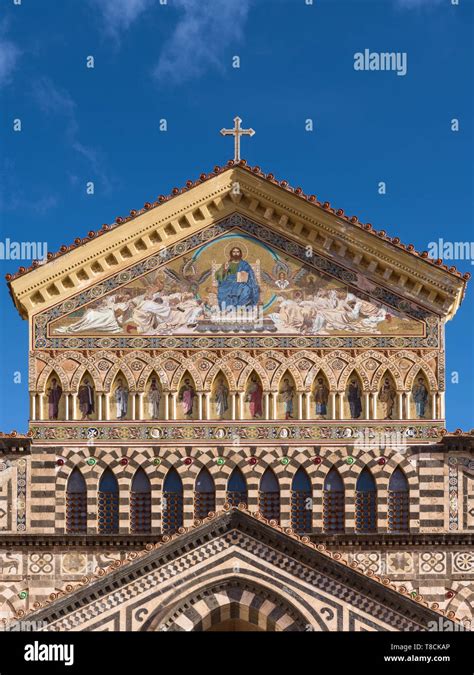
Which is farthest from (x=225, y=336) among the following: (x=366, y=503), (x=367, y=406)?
(x=366, y=503)

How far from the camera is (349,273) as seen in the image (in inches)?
2201

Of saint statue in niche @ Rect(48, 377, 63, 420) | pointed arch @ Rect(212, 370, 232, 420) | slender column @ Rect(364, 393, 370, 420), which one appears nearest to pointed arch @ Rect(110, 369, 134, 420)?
saint statue in niche @ Rect(48, 377, 63, 420)

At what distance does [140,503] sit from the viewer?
179 ft

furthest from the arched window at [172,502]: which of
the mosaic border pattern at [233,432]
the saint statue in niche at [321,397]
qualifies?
the saint statue in niche at [321,397]

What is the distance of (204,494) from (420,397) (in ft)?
19.7

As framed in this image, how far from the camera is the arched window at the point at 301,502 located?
5434 cm

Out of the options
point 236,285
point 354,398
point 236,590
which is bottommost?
point 236,590

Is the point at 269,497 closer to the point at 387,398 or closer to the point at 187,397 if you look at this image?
the point at 187,397

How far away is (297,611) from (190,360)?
8.64 meters

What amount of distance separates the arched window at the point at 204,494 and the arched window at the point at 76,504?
9.25 feet

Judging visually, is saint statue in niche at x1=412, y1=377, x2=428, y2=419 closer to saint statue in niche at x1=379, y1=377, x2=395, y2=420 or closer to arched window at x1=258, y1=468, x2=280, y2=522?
saint statue in niche at x1=379, y1=377, x2=395, y2=420

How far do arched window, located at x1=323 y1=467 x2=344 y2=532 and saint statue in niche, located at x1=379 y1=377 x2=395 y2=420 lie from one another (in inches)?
77.0

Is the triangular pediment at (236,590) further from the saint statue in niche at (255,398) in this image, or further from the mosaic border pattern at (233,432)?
the saint statue in niche at (255,398)

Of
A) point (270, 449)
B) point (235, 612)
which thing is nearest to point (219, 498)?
point (270, 449)
